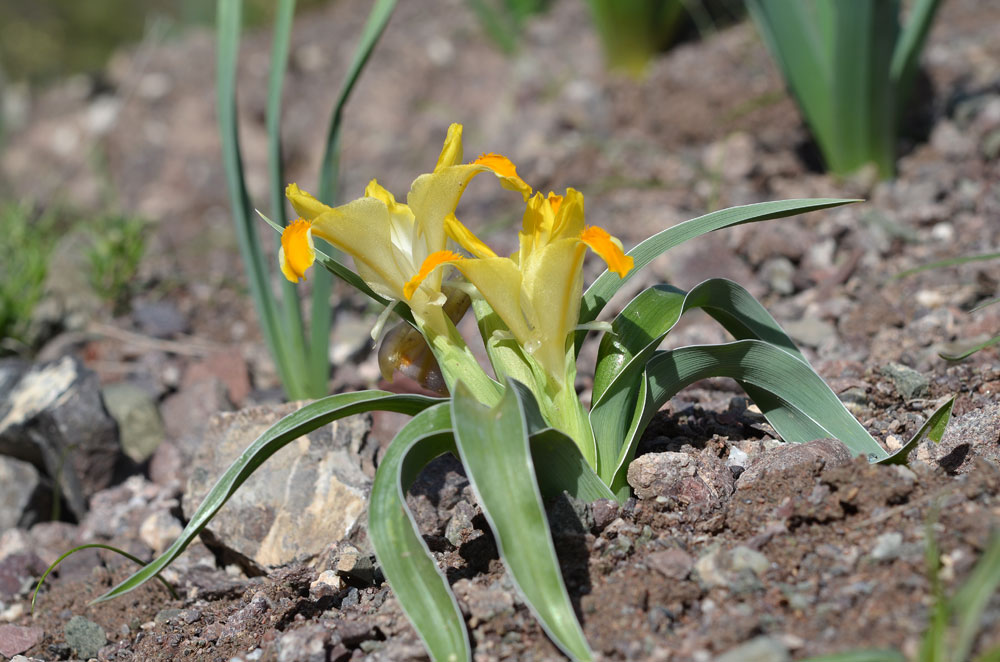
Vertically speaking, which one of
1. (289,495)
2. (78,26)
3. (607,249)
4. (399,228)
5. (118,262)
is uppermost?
(78,26)

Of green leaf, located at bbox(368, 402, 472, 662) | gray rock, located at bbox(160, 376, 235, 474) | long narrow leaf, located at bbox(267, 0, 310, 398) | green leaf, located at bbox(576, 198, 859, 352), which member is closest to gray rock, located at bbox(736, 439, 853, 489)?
green leaf, located at bbox(576, 198, 859, 352)

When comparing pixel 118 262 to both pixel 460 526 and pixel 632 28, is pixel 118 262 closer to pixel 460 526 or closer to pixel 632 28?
pixel 460 526

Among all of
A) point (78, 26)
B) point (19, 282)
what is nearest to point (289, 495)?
point (19, 282)

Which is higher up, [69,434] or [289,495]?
[69,434]

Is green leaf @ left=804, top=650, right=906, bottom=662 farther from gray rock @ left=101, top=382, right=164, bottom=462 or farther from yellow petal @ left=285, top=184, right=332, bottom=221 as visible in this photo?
gray rock @ left=101, top=382, right=164, bottom=462

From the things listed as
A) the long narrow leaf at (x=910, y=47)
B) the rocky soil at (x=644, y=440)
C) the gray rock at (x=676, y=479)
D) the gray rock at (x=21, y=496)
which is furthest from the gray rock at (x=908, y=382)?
the gray rock at (x=21, y=496)

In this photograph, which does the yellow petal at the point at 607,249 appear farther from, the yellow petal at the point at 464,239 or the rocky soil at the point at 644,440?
the rocky soil at the point at 644,440
